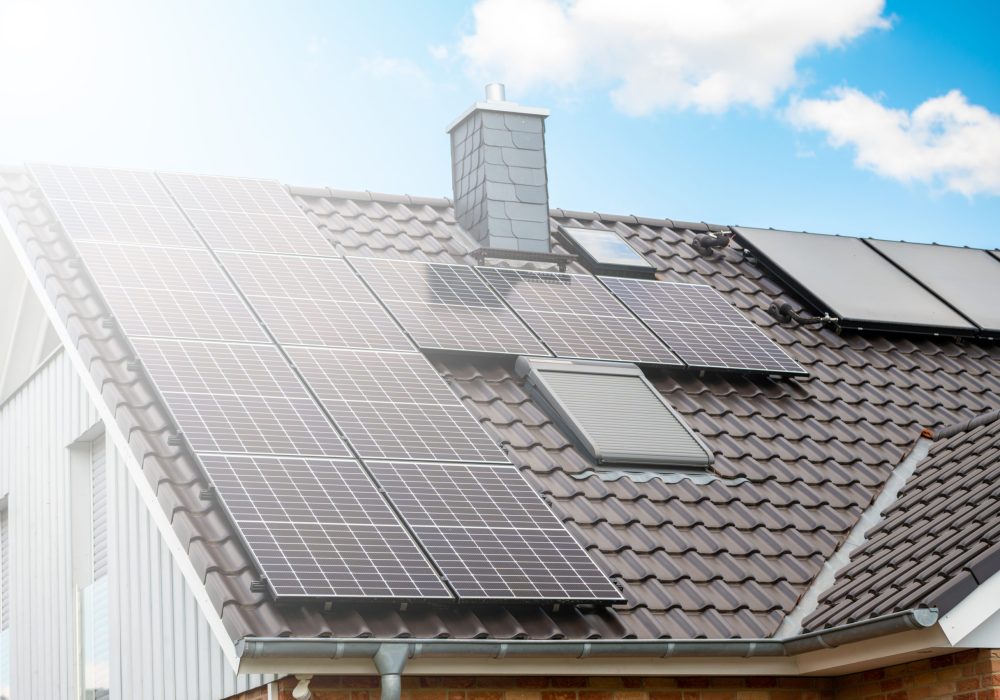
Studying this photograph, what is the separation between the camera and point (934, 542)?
1005 centimetres

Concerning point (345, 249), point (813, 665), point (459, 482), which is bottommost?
point (813, 665)

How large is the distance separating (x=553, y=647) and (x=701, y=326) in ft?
17.6

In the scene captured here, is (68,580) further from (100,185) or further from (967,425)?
(967,425)

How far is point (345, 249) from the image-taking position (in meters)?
13.6

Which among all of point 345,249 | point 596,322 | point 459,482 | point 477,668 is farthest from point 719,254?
point 477,668

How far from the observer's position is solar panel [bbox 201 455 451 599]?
28.2ft

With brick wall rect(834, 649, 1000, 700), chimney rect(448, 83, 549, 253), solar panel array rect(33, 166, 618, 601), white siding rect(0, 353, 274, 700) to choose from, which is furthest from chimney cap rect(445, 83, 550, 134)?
brick wall rect(834, 649, 1000, 700)

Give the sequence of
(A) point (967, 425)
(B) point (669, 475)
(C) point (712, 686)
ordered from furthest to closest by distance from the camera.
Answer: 1. (A) point (967, 425)
2. (B) point (669, 475)
3. (C) point (712, 686)

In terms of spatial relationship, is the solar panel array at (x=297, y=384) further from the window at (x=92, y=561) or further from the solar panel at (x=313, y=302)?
the window at (x=92, y=561)

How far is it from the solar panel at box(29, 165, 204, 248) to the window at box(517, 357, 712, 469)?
10.1 feet

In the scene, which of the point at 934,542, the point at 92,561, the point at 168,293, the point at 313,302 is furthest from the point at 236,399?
the point at 934,542

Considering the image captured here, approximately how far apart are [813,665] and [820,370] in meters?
4.40

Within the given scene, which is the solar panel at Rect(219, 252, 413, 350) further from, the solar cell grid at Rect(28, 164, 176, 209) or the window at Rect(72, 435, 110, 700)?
the window at Rect(72, 435, 110, 700)

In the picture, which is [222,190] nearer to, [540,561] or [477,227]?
[477,227]
